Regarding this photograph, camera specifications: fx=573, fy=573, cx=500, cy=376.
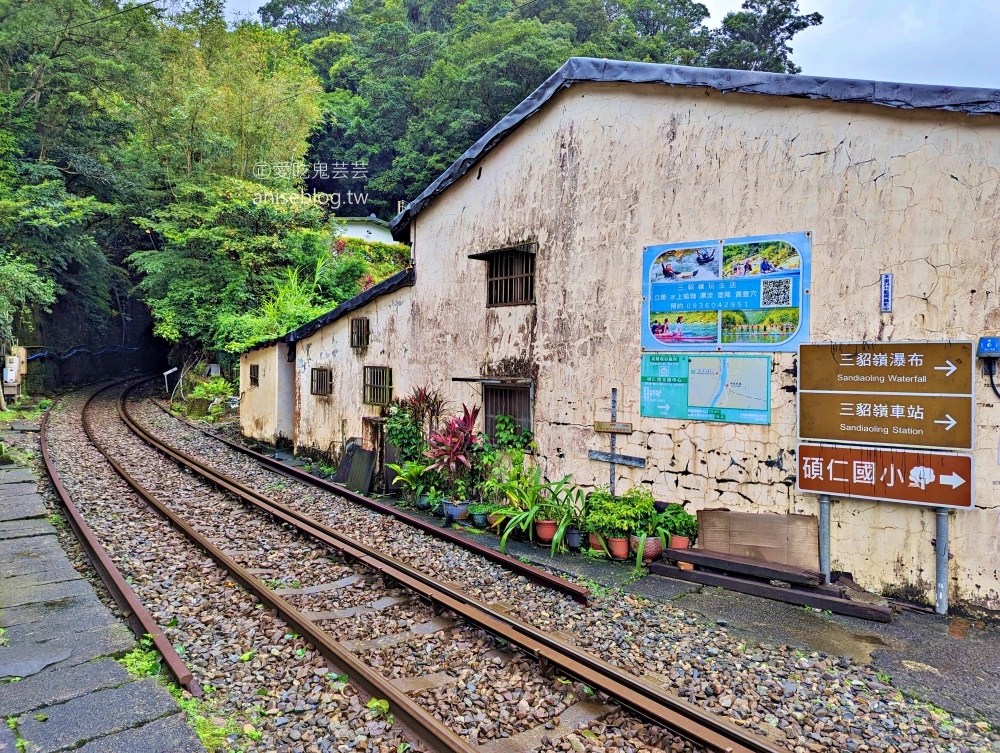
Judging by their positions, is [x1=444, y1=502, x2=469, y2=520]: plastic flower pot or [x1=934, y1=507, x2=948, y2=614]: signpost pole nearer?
[x1=934, y1=507, x2=948, y2=614]: signpost pole

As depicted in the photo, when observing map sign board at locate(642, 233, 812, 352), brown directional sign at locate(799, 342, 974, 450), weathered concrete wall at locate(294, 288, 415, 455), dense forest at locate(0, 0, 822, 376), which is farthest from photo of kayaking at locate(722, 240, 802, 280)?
dense forest at locate(0, 0, 822, 376)

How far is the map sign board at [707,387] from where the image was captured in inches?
270

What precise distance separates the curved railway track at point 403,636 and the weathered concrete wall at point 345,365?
10.7 feet

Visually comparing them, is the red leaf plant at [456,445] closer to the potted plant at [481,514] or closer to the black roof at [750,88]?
the potted plant at [481,514]

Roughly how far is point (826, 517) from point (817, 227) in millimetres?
3255

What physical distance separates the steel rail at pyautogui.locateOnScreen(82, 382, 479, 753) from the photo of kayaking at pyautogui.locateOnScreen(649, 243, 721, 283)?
5.66m

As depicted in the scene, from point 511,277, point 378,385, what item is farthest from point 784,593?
point 378,385

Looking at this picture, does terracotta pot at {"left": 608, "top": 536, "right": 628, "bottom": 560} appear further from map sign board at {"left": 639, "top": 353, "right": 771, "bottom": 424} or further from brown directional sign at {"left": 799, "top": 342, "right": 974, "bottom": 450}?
brown directional sign at {"left": 799, "top": 342, "right": 974, "bottom": 450}

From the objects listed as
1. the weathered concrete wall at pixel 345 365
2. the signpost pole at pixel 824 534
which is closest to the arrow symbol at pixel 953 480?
the signpost pole at pixel 824 534

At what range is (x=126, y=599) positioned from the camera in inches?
221

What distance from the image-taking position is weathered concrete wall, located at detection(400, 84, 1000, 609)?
18.9ft

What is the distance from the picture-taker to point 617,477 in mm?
7965

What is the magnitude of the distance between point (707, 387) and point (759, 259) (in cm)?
165

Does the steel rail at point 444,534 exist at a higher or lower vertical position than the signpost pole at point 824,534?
lower
